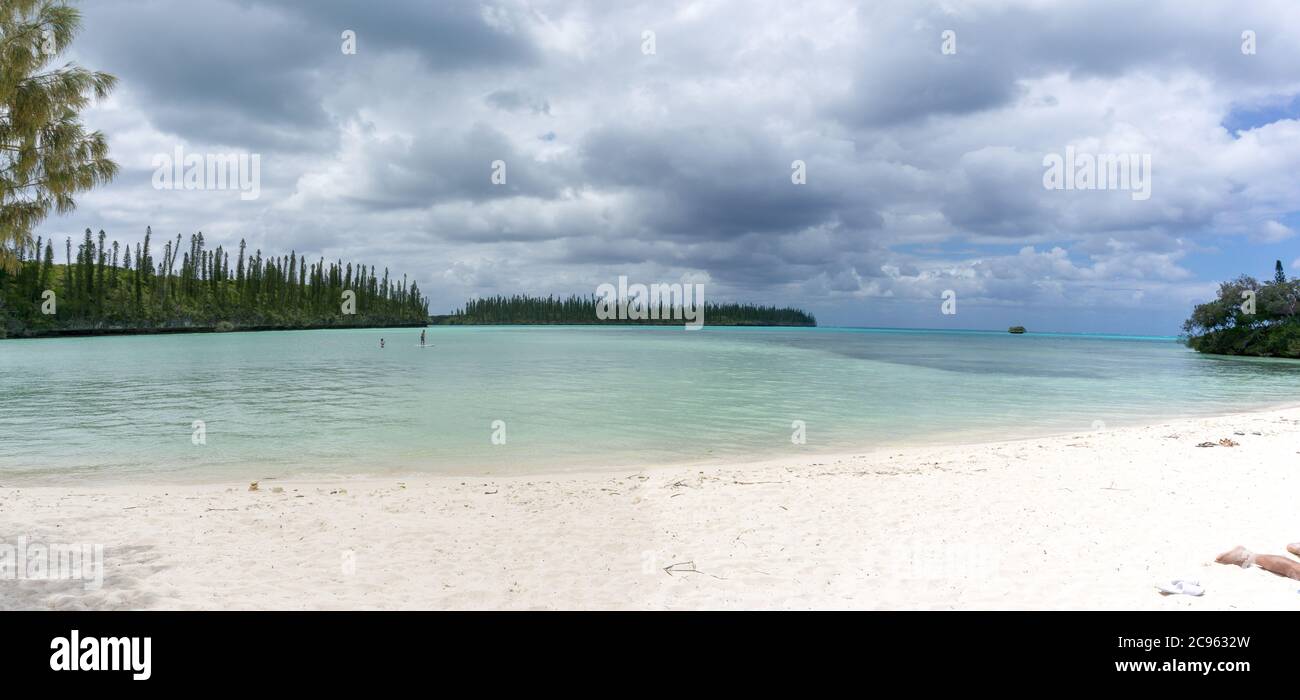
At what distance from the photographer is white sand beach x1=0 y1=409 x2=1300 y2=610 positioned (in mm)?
6297

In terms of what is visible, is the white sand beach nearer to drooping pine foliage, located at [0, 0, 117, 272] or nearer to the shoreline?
the shoreline

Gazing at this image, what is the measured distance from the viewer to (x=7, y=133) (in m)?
9.31

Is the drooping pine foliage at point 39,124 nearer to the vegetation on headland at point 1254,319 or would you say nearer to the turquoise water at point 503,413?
the turquoise water at point 503,413

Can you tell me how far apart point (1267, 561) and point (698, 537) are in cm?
577

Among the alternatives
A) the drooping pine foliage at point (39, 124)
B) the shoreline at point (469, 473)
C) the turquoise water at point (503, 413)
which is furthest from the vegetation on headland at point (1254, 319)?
the drooping pine foliage at point (39, 124)

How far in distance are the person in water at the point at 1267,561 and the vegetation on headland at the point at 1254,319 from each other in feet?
269

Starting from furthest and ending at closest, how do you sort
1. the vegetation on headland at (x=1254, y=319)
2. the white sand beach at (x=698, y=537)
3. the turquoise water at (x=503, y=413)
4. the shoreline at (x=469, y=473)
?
1. the vegetation on headland at (x=1254, y=319)
2. the turquoise water at (x=503, y=413)
3. the shoreline at (x=469, y=473)
4. the white sand beach at (x=698, y=537)

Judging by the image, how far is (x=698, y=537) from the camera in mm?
8547

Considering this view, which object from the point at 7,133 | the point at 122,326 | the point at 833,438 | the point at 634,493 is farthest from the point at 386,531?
the point at 122,326

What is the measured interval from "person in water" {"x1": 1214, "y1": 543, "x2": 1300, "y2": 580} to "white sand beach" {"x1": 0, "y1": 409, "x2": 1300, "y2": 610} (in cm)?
16

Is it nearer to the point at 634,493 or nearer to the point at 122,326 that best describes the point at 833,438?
the point at 634,493

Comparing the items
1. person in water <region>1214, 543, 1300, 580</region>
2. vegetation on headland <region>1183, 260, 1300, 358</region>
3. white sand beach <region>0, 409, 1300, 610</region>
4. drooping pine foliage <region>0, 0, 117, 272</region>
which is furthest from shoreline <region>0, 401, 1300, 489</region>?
vegetation on headland <region>1183, 260, 1300, 358</region>

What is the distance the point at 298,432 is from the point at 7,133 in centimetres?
1087

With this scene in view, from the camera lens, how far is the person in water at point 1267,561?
6070 millimetres
